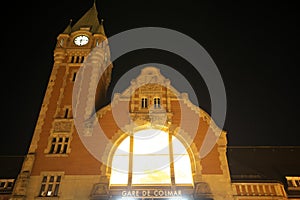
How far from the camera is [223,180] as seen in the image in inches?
913

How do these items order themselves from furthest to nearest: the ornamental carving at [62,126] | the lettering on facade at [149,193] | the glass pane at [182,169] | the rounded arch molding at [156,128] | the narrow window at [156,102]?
the narrow window at [156,102] → the ornamental carving at [62,126] → the glass pane at [182,169] → the rounded arch molding at [156,128] → the lettering on facade at [149,193]

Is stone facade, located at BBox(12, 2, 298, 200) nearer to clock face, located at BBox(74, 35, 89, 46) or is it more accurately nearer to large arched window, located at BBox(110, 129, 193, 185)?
large arched window, located at BBox(110, 129, 193, 185)

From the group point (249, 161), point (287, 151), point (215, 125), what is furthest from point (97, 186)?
point (287, 151)

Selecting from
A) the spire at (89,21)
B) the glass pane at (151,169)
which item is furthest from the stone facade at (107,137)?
the spire at (89,21)

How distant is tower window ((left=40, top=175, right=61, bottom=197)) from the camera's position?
22.9m

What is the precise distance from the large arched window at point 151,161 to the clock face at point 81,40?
14964 millimetres

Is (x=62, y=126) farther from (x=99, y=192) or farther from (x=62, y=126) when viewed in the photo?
(x=99, y=192)

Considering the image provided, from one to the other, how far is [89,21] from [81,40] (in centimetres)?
509

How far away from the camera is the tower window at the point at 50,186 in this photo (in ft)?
75.0

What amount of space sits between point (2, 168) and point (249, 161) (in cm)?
2183

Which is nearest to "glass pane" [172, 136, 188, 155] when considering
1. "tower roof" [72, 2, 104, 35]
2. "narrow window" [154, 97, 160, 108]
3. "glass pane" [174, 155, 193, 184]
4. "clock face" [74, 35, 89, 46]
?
"glass pane" [174, 155, 193, 184]

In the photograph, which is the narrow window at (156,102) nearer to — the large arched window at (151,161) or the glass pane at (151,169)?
the large arched window at (151,161)

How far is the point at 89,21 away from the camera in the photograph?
133 ft

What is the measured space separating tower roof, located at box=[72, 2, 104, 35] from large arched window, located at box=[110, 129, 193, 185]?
1737cm
